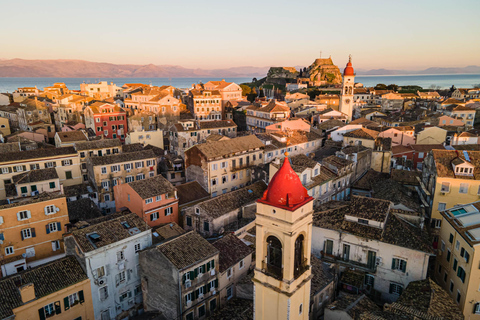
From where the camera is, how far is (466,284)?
22.3 m

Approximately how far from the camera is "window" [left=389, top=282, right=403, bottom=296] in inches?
980

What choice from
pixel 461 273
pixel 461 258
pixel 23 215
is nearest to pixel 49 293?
pixel 23 215

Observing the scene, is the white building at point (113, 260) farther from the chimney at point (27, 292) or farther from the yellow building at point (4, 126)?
the yellow building at point (4, 126)

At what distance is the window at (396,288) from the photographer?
81.7 feet

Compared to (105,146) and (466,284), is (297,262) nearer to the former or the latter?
(466,284)

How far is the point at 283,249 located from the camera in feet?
52.4

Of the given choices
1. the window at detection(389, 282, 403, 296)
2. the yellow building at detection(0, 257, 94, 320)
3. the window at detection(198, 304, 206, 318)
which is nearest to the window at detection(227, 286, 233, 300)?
the window at detection(198, 304, 206, 318)

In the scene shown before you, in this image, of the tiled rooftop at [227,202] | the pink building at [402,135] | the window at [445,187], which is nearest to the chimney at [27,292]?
the tiled rooftop at [227,202]

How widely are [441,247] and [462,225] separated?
3710mm

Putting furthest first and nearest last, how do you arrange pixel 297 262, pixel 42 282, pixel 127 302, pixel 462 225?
pixel 127 302, pixel 462 225, pixel 42 282, pixel 297 262

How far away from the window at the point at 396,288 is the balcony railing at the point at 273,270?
13.6 meters

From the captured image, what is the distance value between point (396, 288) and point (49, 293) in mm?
25055

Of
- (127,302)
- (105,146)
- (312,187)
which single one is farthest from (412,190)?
(105,146)

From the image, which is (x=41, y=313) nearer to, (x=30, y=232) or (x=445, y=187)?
(x=30, y=232)
